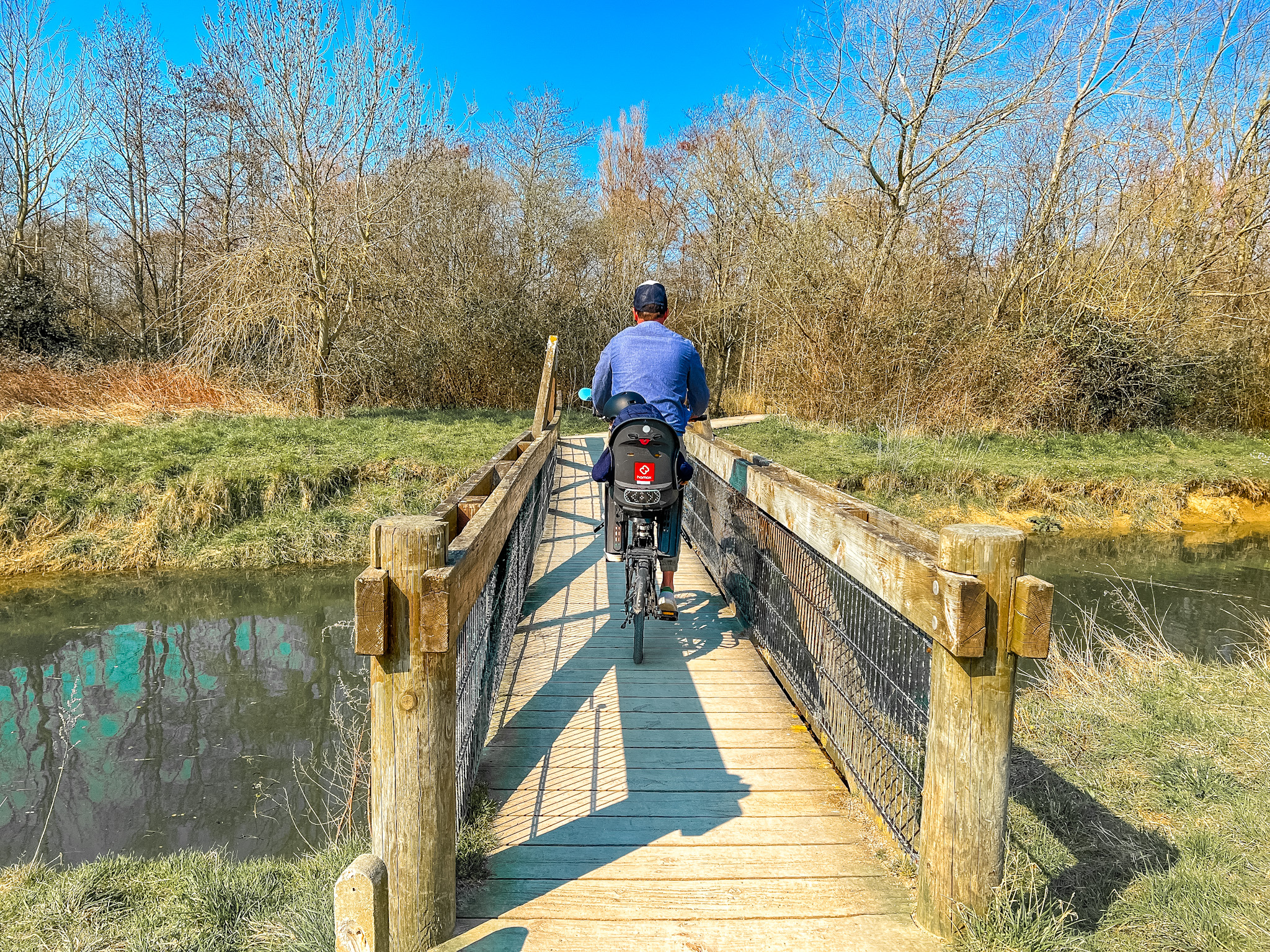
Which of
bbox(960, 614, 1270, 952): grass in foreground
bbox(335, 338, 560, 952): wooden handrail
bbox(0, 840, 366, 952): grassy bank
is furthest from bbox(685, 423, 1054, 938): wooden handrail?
bbox(0, 840, 366, 952): grassy bank

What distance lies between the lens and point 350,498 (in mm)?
11445

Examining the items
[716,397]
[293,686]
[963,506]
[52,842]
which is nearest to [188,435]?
[293,686]

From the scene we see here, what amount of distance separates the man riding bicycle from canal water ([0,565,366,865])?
248 centimetres

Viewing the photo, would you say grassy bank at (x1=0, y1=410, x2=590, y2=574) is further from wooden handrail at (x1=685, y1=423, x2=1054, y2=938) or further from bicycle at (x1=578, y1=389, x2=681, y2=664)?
wooden handrail at (x1=685, y1=423, x2=1054, y2=938)

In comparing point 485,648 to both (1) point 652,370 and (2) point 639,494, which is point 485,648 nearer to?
(2) point 639,494

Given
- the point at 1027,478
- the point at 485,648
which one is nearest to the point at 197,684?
the point at 485,648

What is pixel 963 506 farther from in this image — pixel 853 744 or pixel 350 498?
pixel 853 744

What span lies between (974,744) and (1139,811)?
212 cm

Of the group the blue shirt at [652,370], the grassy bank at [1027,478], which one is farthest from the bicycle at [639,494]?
the grassy bank at [1027,478]

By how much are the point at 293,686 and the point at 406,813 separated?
16.2ft

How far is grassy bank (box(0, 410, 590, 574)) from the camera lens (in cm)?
991

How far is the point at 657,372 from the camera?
4125mm

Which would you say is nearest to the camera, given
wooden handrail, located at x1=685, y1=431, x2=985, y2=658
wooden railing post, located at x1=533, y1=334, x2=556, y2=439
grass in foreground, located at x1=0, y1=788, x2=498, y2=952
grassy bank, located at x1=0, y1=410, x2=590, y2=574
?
wooden handrail, located at x1=685, y1=431, x2=985, y2=658

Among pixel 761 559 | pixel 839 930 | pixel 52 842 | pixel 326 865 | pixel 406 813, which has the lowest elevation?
pixel 52 842
